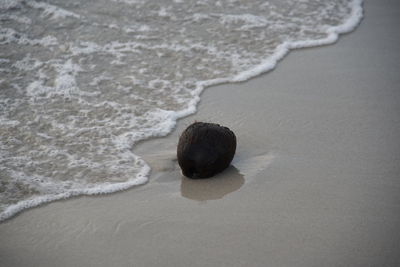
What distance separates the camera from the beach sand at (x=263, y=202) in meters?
3.33

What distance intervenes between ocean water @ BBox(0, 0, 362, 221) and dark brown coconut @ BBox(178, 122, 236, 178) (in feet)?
1.34

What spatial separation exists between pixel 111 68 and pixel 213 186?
7.91ft

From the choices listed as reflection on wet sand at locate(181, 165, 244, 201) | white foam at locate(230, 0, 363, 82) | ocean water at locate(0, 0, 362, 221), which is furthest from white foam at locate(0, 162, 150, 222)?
white foam at locate(230, 0, 363, 82)

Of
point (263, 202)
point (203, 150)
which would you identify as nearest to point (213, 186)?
point (203, 150)

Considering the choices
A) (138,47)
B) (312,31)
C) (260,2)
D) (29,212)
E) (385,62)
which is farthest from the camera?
(260,2)

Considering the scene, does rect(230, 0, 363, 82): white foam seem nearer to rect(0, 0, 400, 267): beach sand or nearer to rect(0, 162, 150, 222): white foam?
rect(0, 0, 400, 267): beach sand

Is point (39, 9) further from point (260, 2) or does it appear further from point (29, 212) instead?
point (29, 212)

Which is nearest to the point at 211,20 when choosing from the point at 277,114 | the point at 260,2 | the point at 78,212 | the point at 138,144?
the point at 260,2

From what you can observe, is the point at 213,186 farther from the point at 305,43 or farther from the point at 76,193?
the point at 305,43

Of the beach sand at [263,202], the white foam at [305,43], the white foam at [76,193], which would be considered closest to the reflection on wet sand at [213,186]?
the beach sand at [263,202]

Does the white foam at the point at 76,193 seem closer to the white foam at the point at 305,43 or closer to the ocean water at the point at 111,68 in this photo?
the ocean water at the point at 111,68

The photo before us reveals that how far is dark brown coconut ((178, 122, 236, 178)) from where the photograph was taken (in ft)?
13.1

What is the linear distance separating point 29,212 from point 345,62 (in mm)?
3904

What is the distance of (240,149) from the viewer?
4.49 meters
